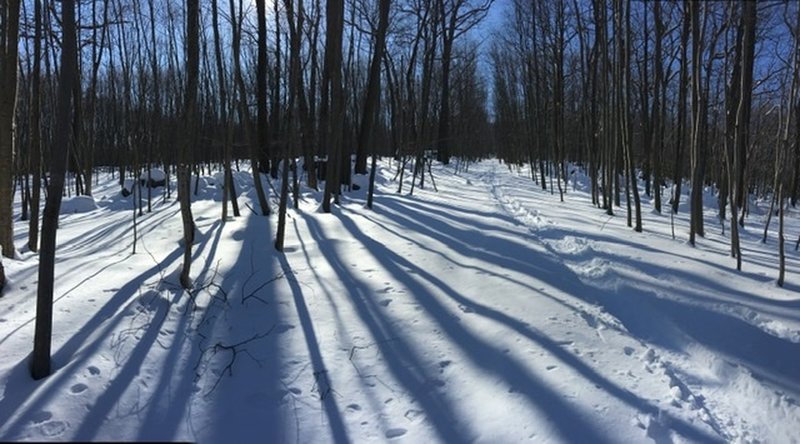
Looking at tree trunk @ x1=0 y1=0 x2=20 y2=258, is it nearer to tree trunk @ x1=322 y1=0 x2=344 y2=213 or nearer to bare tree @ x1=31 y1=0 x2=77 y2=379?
bare tree @ x1=31 y1=0 x2=77 y2=379

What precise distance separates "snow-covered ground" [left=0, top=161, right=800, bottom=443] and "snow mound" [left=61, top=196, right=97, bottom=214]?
10.2m

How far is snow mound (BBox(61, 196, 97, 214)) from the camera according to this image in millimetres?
14354

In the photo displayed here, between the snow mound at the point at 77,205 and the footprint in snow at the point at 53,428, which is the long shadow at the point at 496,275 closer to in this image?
the footprint in snow at the point at 53,428

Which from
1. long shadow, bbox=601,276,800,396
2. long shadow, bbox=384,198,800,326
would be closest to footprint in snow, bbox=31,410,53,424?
long shadow, bbox=601,276,800,396

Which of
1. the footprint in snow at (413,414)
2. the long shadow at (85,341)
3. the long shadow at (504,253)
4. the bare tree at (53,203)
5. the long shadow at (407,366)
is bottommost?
the footprint in snow at (413,414)

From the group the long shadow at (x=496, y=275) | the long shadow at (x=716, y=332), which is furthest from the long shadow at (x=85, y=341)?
the long shadow at (x=716, y=332)

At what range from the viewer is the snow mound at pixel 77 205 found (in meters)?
14.4

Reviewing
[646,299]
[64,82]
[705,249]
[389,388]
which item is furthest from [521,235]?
[64,82]

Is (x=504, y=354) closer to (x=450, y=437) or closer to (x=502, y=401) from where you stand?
(x=502, y=401)

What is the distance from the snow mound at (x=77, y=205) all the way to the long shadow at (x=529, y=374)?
1320 cm

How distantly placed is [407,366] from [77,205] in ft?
47.9

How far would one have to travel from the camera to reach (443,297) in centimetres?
457

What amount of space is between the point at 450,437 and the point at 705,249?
5325mm

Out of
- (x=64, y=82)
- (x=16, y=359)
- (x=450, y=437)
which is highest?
(x=64, y=82)
